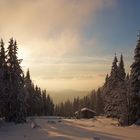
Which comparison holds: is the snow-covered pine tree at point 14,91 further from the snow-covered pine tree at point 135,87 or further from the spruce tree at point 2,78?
the snow-covered pine tree at point 135,87

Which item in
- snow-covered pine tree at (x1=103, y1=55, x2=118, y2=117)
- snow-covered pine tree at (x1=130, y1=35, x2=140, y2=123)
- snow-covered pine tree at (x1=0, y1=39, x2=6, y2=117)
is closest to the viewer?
snow-covered pine tree at (x1=130, y1=35, x2=140, y2=123)

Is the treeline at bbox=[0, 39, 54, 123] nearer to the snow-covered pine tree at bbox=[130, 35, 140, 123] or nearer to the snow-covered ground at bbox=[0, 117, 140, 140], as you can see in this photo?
the snow-covered ground at bbox=[0, 117, 140, 140]

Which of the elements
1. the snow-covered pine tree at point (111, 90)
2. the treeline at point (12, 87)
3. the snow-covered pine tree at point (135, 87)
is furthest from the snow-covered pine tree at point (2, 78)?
the snow-covered pine tree at point (111, 90)

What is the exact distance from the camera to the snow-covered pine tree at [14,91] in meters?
57.8

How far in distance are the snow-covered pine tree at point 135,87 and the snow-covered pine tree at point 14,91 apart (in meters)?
18.9

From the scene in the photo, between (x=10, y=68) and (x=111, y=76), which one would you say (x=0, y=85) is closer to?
(x=10, y=68)

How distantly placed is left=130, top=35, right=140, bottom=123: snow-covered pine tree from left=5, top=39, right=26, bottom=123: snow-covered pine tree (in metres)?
18.9

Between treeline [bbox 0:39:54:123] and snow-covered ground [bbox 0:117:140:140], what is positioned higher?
treeline [bbox 0:39:54:123]

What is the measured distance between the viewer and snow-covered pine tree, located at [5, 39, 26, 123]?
2277 inches

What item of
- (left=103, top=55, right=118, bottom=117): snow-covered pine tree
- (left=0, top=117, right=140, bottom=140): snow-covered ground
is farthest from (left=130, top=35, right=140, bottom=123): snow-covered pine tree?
(left=103, top=55, right=118, bottom=117): snow-covered pine tree

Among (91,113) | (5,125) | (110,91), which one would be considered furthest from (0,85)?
(91,113)

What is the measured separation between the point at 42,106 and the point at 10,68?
2315 inches

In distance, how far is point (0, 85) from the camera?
52.9 m

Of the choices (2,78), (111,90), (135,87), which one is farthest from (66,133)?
(111,90)
